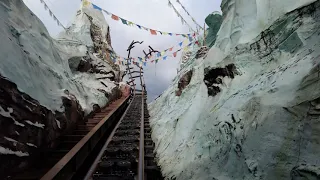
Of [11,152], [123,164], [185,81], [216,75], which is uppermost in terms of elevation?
[185,81]

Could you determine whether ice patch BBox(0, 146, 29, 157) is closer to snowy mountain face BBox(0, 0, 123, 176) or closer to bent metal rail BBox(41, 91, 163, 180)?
snowy mountain face BBox(0, 0, 123, 176)

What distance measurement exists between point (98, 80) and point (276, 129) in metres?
11.8

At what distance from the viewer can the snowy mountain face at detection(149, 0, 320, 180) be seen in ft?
8.10

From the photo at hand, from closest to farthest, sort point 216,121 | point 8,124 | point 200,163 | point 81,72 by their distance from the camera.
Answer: point 8,124 → point 200,163 → point 216,121 → point 81,72

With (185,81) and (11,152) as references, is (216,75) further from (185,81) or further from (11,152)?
(185,81)

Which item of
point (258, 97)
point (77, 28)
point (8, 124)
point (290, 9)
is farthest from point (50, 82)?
point (77, 28)

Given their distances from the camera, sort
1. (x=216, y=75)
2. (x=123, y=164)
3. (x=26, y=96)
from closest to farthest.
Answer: (x=26, y=96)
(x=123, y=164)
(x=216, y=75)

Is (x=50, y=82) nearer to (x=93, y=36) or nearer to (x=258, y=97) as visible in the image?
(x=258, y=97)

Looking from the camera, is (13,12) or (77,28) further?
(77,28)

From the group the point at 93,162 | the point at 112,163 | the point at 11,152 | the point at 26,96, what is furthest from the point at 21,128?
the point at 93,162

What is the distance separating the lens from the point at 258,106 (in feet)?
10.5

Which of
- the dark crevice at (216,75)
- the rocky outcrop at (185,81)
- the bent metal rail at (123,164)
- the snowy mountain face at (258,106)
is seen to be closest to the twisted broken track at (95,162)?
the bent metal rail at (123,164)

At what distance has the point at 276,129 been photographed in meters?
2.69

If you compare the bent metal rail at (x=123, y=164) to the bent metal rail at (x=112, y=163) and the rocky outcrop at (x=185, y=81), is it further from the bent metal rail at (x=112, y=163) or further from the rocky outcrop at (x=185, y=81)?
the rocky outcrop at (x=185, y=81)
